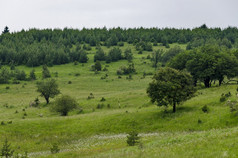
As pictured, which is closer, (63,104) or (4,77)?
(63,104)

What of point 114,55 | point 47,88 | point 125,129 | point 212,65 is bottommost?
point 125,129

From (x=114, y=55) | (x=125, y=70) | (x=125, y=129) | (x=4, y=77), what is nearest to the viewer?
(x=125, y=129)

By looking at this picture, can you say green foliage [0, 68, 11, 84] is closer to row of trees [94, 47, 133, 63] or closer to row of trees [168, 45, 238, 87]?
row of trees [94, 47, 133, 63]

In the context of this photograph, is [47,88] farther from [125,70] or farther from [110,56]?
[110,56]

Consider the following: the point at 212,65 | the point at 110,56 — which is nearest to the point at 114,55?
the point at 110,56

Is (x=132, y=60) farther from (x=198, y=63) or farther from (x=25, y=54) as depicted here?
(x=198, y=63)

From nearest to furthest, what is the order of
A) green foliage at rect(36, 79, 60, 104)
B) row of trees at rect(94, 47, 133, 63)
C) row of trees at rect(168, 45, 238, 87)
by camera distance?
row of trees at rect(168, 45, 238, 87)
green foliage at rect(36, 79, 60, 104)
row of trees at rect(94, 47, 133, 63)

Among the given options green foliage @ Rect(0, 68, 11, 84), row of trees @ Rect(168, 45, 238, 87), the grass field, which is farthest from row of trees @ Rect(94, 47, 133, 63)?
row of trees @ Rect(168, 45, 238, 87)

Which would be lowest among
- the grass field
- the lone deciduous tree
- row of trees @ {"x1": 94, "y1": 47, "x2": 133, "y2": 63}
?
the grass field

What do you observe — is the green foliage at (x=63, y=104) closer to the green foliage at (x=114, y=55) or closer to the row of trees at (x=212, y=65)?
the row of trees at (x=212, y=65)

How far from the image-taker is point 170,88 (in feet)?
151

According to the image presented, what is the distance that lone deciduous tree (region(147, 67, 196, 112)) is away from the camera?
46.0m

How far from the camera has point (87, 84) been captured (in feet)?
387

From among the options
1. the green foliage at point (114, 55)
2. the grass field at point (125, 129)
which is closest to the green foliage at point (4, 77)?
the grass field at point (125, 129)
